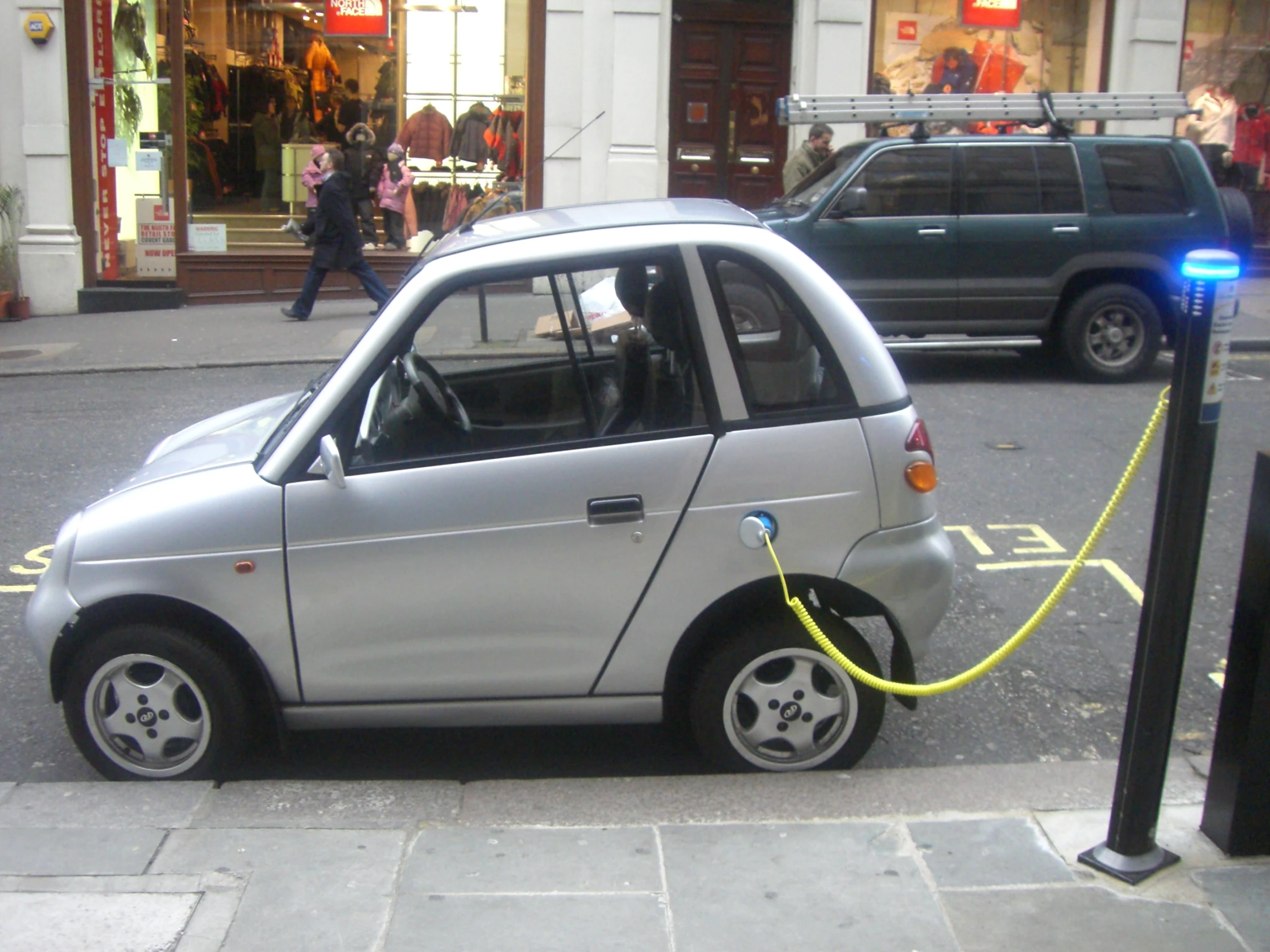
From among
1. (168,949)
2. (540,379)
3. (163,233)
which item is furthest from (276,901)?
(163,233)

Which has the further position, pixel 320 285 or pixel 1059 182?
pixel 320 285

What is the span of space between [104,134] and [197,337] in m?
3.75

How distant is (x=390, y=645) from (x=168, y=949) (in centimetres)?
118

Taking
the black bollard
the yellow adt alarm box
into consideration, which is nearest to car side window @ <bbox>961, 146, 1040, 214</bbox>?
the black bollard

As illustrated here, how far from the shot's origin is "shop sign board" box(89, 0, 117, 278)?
15.7 m

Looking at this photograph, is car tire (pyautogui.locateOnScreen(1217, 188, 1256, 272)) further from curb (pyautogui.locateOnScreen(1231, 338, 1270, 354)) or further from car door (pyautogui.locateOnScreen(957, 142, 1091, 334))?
curb (pyautogui.locateOnScreen(1231, 338, 1270, 354))

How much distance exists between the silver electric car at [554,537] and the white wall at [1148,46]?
13.8 m

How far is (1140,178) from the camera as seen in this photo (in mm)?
10750

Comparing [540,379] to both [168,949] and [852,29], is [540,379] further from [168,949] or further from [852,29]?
[852,29]

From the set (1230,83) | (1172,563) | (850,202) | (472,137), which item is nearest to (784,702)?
(1172,563)

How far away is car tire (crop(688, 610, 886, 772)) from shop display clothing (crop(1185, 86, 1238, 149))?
1485 centimetres

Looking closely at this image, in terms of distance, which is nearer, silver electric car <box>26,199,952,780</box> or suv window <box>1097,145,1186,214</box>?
silver electric car <box>26,199,952,780</box>

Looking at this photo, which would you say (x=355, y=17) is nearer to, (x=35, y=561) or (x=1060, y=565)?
(x=35, y=561)

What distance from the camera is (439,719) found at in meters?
4.29
